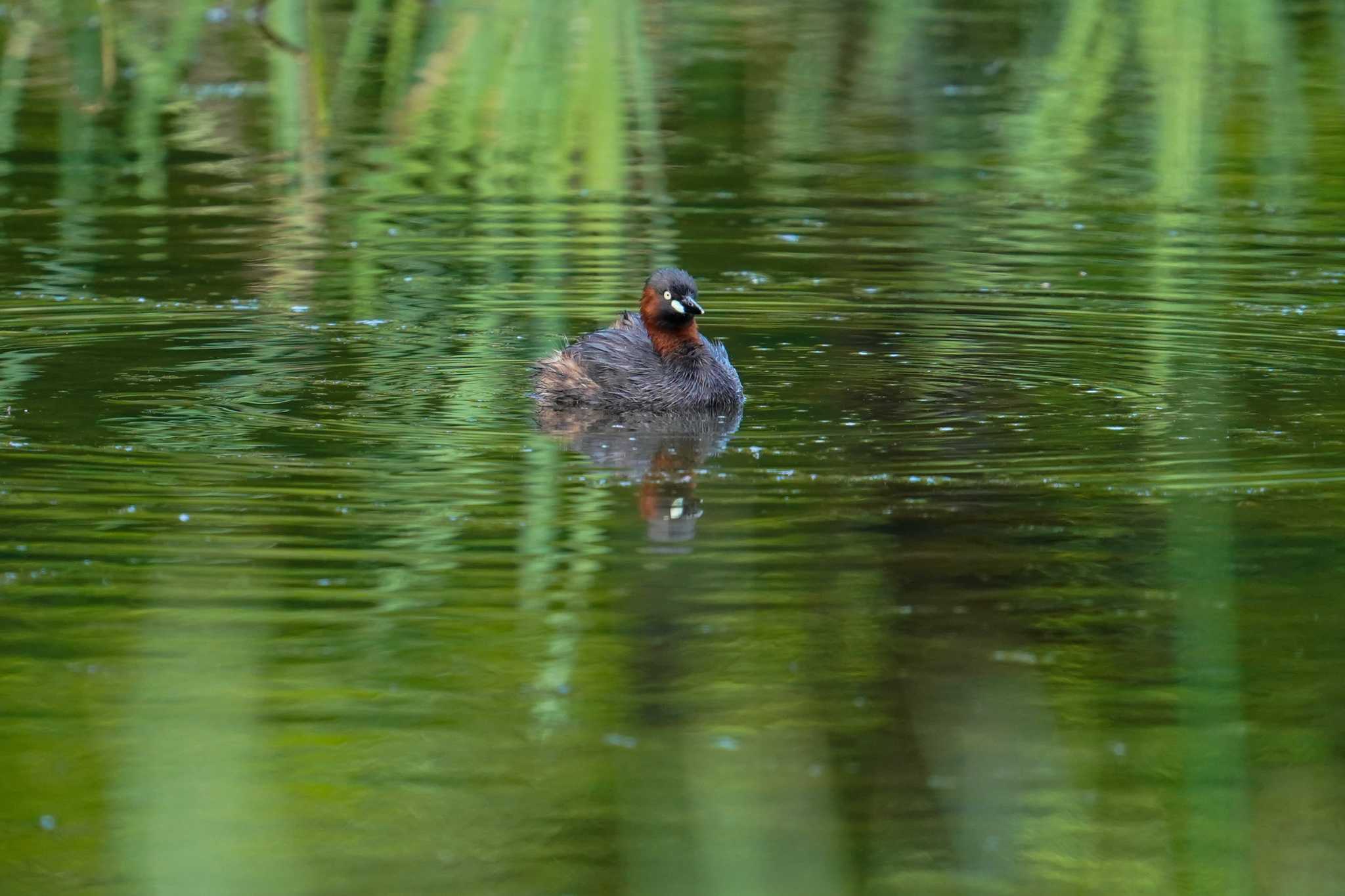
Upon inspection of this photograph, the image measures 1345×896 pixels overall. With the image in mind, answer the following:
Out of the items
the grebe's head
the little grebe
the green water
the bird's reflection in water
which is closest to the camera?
the green water

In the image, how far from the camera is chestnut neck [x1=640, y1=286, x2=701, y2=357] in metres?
8.96

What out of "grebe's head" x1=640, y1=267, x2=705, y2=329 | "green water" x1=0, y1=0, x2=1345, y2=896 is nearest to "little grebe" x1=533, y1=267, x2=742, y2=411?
"grebe's head" x1=640, y1=267, x2=705, y2=329

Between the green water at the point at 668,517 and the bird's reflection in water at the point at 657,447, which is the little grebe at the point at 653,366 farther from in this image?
the green water at the point at 668,517

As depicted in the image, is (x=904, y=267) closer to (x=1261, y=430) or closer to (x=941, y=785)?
(x=1261, y=430)

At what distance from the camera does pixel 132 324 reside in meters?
10.1

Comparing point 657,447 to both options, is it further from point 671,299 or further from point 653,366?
point 671,299

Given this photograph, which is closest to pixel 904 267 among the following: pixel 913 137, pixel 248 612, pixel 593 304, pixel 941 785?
pixel 593 304

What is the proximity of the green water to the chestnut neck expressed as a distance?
41cm

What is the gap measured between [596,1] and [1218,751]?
7768mm

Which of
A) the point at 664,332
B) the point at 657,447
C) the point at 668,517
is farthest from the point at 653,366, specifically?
the point at 668,517

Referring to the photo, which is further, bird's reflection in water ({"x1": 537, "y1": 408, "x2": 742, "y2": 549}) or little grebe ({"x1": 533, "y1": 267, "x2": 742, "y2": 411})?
little grebe ({"x1": 533, "y1": 267, "x2": 742, "y2": 411})

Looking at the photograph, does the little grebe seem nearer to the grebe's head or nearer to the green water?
→ the grebe's head

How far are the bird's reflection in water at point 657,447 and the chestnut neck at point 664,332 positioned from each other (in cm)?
33

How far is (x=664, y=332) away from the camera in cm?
905
